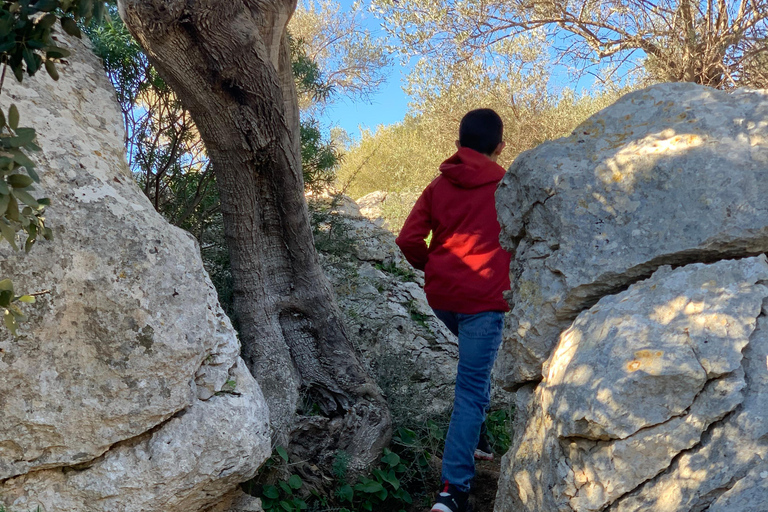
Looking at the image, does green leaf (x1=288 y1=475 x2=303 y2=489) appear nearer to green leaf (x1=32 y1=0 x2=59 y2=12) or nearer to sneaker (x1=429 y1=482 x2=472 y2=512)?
sneaker (x1=429 y1=482 x2=472 y2=512)

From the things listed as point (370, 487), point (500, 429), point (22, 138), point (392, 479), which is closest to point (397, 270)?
point (500, 429)

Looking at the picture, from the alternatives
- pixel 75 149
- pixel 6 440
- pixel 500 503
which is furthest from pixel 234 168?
pixel 500 503

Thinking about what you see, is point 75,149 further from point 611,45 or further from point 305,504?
point 611,45

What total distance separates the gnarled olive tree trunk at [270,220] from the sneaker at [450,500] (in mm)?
819

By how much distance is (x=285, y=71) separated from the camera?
15.5 feet

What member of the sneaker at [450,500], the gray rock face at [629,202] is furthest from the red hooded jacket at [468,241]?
the sneaker at [450,500]

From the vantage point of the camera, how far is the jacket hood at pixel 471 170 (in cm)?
380

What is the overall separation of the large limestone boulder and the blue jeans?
1.14m

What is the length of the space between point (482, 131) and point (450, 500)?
2.07 m

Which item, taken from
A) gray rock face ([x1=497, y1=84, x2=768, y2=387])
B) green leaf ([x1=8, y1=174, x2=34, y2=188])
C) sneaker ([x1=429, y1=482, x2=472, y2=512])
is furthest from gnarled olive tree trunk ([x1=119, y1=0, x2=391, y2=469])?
green leaf ([x1=8, y1=174, x2=34, y2=188])

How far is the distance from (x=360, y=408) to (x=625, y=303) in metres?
2.57

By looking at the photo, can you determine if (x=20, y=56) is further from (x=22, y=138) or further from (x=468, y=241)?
(x=468, y=241)

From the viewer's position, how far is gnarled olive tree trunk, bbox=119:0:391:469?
158 inches

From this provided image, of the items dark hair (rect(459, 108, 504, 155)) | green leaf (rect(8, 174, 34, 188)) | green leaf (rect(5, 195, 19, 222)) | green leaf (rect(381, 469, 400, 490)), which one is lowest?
green leaf (rect(381, 469, 400, 490))
